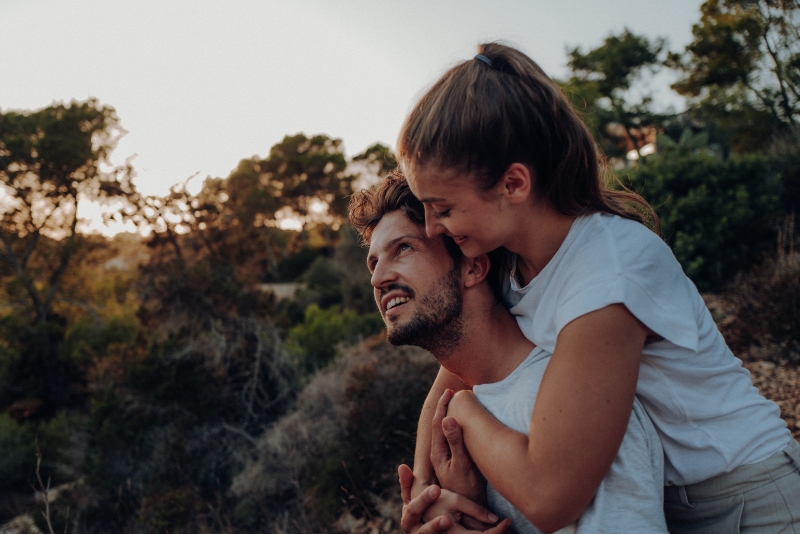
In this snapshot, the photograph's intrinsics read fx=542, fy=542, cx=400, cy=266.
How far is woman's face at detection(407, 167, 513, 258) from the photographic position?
1.69m

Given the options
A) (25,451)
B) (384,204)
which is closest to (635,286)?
(384,204)

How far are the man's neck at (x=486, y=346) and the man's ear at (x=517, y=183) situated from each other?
24.3 inches

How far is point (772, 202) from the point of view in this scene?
9250 millimetres

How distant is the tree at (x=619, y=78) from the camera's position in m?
26.2

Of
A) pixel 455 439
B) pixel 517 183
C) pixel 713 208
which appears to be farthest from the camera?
pixel 713 208

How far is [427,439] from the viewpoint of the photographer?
218cm

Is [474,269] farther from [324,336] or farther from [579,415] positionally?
[324,336]

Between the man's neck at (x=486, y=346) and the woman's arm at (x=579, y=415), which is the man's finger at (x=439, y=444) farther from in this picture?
the woman's arm at (x=579, y=415)

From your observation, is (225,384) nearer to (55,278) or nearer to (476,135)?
(476,135)

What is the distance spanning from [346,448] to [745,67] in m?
15.9

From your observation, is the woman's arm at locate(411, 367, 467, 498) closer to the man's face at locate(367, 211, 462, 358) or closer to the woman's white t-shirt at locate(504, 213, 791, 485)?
the man's face at locate(367, 211, 462, 358)

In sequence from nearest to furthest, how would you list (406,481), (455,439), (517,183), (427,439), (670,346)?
(670,346), (517,183), (455,439), (406,481), (427,439)

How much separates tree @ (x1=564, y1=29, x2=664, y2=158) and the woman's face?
26.2 m

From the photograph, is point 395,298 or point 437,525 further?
point 395,298
